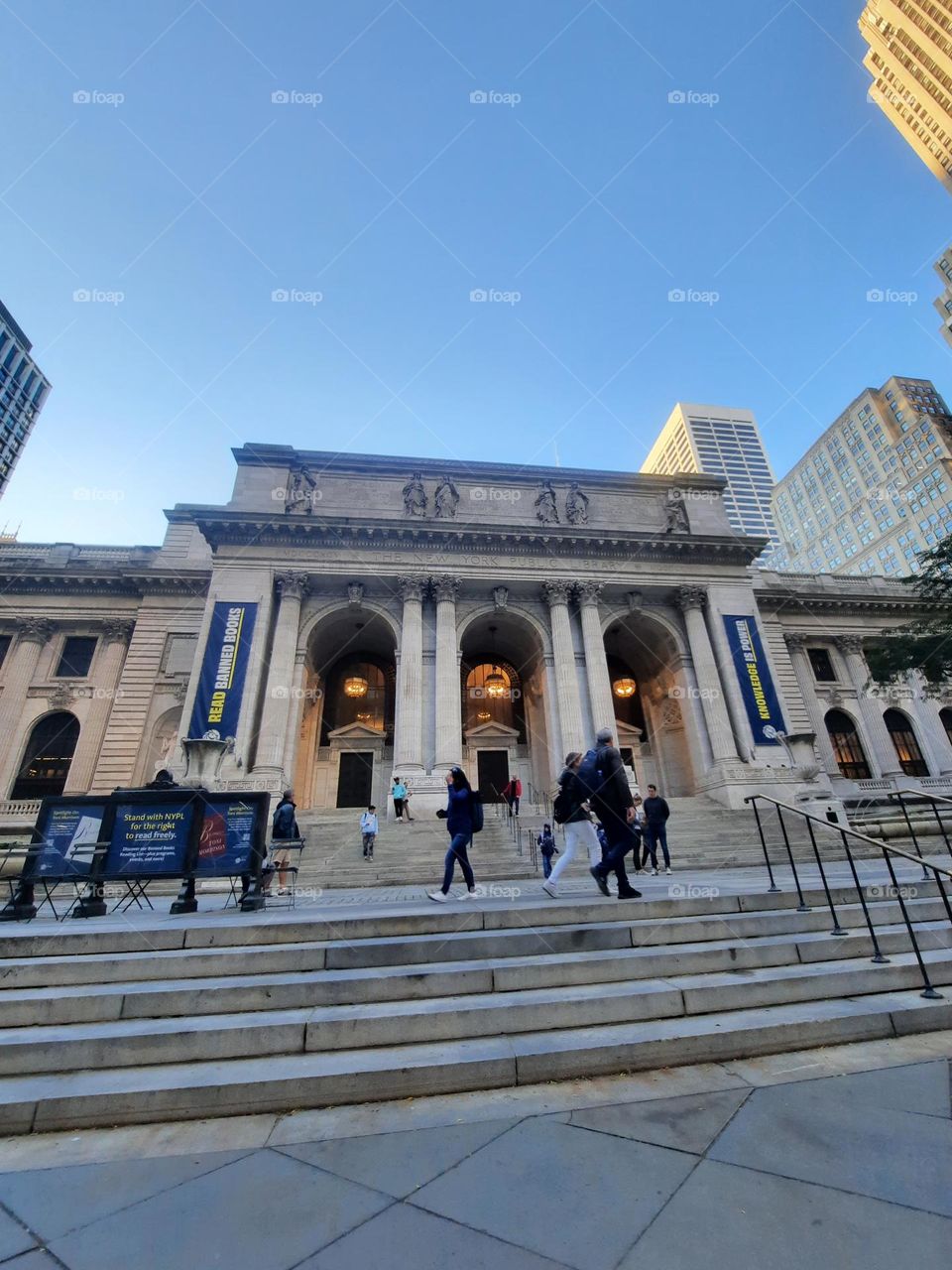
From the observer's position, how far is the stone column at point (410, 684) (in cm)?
2238

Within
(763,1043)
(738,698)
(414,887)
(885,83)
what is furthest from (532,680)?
(885,83)

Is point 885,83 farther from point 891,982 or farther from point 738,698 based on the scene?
point 891,982

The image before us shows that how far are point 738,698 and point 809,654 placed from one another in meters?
13.3

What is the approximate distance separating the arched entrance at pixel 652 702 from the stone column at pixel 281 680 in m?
15.1

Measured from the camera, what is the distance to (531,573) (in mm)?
26719

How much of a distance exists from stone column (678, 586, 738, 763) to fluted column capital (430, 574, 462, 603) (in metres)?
11.4

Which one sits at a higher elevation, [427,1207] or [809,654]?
[809,654]

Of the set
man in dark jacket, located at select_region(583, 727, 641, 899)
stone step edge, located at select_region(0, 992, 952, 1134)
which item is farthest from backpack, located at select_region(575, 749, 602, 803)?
stone step edge, located at select_region(0, 992, 952, 1134)

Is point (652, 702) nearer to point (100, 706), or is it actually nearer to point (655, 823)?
point (655, 823)

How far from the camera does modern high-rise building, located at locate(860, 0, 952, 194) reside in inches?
2709

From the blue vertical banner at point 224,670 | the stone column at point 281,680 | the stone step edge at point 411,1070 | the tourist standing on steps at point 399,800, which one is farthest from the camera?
the stone column at point 281,680

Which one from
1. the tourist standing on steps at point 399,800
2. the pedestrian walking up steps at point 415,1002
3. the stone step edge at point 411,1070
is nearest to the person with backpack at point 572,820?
the pedestrian walking up steps at point 415,1002

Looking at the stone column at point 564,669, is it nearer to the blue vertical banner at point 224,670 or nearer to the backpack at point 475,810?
the blue vertical banner at point 224,670

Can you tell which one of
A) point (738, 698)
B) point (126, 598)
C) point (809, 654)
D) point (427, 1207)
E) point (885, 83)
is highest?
point (885, 83)
